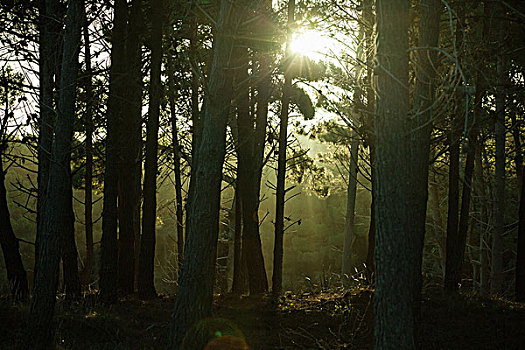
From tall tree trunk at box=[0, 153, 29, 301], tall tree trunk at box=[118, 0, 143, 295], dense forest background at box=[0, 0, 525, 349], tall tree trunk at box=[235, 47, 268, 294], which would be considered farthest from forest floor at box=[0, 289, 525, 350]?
tall tree trunk at box=[118, 0, 143, 295]

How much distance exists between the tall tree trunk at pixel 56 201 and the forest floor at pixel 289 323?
39 cm

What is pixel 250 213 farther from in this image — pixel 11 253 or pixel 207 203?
pixel 11 253

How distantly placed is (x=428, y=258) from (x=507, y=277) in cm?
469

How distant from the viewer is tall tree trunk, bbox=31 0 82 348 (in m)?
6.90

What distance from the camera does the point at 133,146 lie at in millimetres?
12352

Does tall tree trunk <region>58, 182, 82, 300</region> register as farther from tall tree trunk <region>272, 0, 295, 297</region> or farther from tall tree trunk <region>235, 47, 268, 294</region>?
tall tree trunk <region>272, 0, 295, 297</region>

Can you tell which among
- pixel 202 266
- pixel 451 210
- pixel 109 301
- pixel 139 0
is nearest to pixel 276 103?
pixel 139 0

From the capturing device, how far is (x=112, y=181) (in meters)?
10.8

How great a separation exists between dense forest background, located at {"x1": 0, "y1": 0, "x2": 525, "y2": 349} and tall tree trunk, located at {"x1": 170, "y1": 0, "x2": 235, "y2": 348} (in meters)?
0.02

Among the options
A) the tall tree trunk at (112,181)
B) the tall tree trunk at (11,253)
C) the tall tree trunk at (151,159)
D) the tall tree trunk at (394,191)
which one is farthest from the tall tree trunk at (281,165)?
the tall tree trunk at (394,191)

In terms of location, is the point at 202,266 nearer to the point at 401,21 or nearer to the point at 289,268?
the point at 401,21

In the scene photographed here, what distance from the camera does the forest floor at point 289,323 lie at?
7.47 metres

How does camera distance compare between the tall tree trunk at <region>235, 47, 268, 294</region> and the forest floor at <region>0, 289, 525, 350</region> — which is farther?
the tall tree trunk at <region>235, 47, 268, 294</region>

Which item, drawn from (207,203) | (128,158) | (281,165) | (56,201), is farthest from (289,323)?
(128,158)
